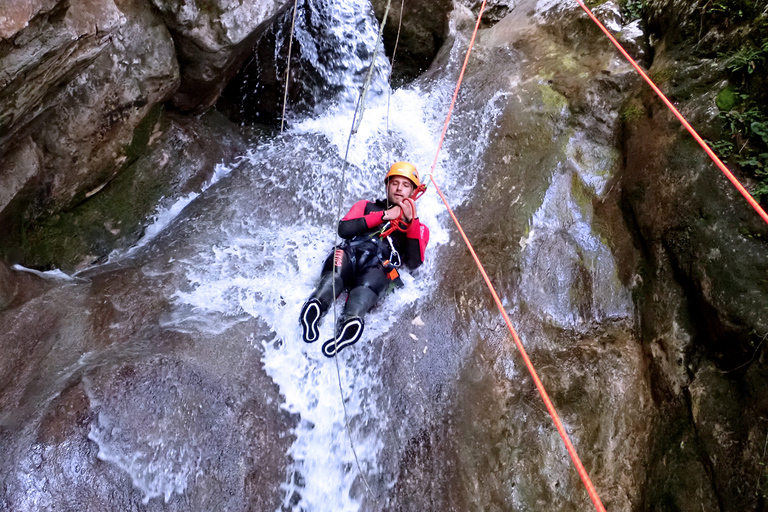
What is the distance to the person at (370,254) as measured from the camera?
3340mm

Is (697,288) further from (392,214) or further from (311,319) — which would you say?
(311,319)

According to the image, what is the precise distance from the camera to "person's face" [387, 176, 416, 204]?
401cm

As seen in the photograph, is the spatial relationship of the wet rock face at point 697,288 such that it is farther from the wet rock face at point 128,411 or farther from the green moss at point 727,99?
the wet rock face at point 128,411

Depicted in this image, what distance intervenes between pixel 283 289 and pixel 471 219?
6.34ft

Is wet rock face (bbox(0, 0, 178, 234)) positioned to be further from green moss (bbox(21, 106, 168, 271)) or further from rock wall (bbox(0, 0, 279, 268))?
green moss (bbox(21, 106, 168, 271))

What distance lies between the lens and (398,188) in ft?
13.2

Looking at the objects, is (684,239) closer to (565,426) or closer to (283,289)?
(565,426)

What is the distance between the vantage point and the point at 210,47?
13.9 ft

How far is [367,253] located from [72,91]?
271 centimetres

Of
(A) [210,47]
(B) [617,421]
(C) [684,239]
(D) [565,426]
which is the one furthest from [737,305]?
(A) [210,47]

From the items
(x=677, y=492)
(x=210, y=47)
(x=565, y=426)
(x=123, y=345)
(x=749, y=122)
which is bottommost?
(x=677, y=492)

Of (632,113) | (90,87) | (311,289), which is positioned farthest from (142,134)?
(632,113)

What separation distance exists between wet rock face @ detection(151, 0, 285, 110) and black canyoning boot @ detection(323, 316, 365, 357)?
9.82 ft

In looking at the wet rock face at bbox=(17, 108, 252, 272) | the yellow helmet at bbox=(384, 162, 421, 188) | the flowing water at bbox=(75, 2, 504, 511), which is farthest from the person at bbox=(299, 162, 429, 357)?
the wet rock face at bbox=(17, 108, 252, 272)
